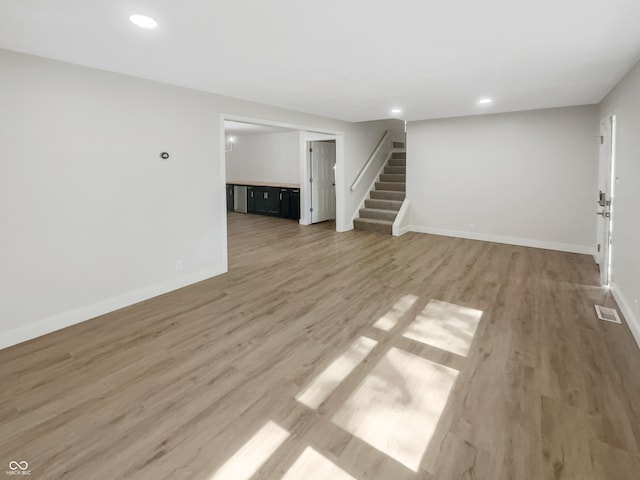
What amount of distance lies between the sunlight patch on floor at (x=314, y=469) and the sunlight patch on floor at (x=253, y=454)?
158 mm

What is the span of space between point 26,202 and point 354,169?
19.5ft

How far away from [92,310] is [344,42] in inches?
135

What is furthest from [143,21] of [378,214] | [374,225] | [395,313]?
[378,214]

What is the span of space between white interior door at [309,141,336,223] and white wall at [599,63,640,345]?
574 cm

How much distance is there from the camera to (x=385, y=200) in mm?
8172

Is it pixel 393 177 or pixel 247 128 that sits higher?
pixel 247 128

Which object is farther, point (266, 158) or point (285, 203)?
point (266, 158)

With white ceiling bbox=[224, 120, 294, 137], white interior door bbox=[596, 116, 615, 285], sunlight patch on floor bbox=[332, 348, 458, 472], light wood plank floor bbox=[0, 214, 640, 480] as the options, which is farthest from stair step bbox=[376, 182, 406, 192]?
sunlight patch on floor bbox=[332, 348, 458, 472]

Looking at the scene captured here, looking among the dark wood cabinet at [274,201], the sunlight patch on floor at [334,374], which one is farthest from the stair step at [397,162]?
the sunlight patch on floor at [334,374]

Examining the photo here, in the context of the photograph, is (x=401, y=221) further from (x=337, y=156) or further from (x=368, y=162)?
(x=337, y=156)

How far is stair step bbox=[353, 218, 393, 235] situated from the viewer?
24.5 feet

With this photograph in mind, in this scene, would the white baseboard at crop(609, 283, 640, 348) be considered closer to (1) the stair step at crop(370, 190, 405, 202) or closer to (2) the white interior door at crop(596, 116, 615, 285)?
(2) the white interior door at crop(596, 116, 615, 285)

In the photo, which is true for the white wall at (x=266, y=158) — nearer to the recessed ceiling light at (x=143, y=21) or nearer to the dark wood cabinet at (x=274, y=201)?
the dark wood cabinet at (x=274, y=201)

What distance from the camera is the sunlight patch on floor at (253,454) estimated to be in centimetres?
168
